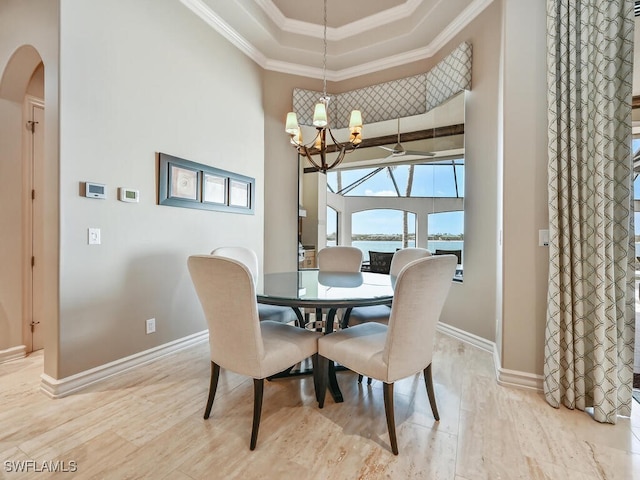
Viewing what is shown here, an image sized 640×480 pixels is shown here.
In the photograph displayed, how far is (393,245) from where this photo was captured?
581 cm

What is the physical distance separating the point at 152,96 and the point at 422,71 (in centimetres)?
287

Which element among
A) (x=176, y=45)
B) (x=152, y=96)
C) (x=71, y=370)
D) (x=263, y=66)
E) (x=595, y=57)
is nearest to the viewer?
(x=595, y=57)

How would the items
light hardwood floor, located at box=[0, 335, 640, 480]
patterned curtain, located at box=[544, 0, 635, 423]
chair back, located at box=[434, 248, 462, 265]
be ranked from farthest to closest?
chair back, located at box=[434, 248, 462, 265] → patterned curtain, located at box=[544, 0, 635, 423] → light hardwood floor, located at box=[0, 335, 640, 480]

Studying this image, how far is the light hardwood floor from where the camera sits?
4.69 feet

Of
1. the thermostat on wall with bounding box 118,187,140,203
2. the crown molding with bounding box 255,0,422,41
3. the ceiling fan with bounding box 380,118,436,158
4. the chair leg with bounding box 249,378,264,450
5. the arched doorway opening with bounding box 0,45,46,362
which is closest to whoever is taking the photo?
the chair leg with bounding box 249,378,264,450

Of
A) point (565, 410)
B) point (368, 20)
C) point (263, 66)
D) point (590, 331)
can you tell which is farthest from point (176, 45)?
point (565, 410)

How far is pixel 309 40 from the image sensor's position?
142 inches

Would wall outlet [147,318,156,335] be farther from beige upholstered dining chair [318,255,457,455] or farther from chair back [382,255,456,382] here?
chair back [382,255,456,382]

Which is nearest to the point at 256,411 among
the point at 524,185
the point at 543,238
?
the point at 543,238

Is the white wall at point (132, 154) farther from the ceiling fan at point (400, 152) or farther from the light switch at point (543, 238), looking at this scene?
the light switch at point (543, 238)

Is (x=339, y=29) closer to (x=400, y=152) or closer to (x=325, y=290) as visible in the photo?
(x=400, y=152)

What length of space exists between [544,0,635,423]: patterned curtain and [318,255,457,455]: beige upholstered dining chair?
859 millimetres

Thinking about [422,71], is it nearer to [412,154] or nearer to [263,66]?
[412,154]

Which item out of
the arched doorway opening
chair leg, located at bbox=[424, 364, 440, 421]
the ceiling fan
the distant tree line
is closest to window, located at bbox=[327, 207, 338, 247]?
the distant tree line
